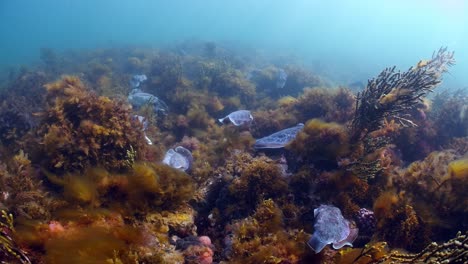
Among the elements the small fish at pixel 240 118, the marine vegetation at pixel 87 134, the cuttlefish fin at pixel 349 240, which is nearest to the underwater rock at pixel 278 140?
the small fish at pixel 240 118

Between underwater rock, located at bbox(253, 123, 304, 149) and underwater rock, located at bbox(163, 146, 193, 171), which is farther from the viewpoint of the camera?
underwater rock, located at bbox(163, 146, 193, 171)

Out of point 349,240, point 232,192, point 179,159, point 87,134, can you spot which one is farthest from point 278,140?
point 87,134

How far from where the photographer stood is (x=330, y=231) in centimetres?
354

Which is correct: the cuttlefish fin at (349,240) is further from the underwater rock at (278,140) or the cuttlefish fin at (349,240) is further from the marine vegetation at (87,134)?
the marine vegetation at (87,134)

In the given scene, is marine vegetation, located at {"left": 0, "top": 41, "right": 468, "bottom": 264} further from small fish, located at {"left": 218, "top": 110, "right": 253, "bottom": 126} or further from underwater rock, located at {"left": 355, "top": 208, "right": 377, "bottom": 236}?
small fish, located at {"left": 218, "top": 110, "right": 253, "bottom": 126}

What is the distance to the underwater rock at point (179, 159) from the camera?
5930 mm

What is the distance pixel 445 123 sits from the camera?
8023 millimetres

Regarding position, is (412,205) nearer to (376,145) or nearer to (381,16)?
(376,145)

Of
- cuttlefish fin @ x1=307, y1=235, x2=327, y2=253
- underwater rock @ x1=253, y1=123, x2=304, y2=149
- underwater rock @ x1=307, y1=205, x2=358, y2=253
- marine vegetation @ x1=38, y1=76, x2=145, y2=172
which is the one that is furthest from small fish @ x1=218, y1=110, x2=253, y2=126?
cuttlefish fin @ x1=307, y1=235, x2=327, y2=253

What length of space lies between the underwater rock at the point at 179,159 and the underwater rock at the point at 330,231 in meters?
2.95

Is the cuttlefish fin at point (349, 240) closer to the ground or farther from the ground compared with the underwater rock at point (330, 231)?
closer to the ground

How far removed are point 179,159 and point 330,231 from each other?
140 inches

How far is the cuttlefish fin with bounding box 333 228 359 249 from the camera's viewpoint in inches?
136

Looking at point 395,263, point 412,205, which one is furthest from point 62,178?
point 412,205
